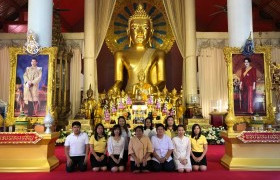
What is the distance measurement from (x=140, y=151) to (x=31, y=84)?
238 cm

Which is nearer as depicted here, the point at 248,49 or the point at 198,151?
the point at 198,151

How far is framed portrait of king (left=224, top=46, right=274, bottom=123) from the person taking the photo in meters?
5.08

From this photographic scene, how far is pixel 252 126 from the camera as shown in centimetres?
468

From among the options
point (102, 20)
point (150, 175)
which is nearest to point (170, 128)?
point (150, 175)

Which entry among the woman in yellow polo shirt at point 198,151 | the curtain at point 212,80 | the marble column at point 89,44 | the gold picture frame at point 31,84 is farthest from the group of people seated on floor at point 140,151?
the curtain at point 212,80

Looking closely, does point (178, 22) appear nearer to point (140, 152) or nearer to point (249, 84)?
point (249, 84)

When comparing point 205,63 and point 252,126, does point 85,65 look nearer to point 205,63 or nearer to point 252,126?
point 205,63

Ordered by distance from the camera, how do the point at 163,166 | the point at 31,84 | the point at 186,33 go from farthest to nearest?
the point at 186,33, the point at 31,84, the point at 163,166

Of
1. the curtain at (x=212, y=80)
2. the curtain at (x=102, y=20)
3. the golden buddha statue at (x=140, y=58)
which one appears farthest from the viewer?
the golden buddha statue at (x=140, y=58)

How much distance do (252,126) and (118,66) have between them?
5758 mm

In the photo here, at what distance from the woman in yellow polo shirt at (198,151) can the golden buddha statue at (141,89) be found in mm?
4281

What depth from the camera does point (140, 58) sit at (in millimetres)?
9859

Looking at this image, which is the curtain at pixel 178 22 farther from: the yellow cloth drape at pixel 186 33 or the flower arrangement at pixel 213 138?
the flower arrangement at pixel 213 138

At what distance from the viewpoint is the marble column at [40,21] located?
17.8ft
